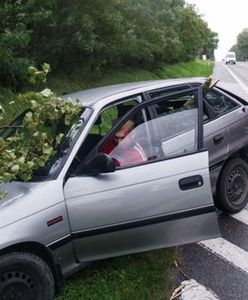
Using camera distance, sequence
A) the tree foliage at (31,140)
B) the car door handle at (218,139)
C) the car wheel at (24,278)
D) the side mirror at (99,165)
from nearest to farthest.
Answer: the tree foliage at (31,140), the car wheel at (24,278), the side mirror at (99,165), the car door handle at (218,139)

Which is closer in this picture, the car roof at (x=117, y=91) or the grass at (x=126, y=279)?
the grass at (x=126, y=279)

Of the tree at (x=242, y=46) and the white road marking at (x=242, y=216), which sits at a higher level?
the white road marking at (x=242, y=216)

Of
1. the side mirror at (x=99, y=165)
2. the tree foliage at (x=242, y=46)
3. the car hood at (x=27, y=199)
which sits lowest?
the tree foliage at (x=242, y=46)

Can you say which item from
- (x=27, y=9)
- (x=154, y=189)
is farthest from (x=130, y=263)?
(x=27, y=9)

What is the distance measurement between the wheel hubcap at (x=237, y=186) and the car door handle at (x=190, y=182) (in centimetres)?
164

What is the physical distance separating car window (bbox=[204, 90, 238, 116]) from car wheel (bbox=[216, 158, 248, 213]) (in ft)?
1.92

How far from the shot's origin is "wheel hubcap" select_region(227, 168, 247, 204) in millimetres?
5805

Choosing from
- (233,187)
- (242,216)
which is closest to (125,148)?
(233,187)

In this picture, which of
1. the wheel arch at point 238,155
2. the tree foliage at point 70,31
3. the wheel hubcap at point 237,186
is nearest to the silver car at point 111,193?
the wheel arch at point 238,155

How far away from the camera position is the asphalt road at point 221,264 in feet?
13.8

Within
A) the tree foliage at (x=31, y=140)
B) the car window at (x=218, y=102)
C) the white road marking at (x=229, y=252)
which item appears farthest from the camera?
the car window at (x=218, y=102)

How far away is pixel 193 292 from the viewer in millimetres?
4195

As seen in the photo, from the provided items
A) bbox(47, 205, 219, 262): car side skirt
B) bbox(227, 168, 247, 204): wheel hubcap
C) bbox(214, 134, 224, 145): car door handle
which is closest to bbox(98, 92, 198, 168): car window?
bbox(47, 205, 219, 262): car side skirt

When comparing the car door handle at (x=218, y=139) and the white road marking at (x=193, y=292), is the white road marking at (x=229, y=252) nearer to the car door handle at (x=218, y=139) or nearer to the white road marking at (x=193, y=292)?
the white road marking at (x=193, y=292)
